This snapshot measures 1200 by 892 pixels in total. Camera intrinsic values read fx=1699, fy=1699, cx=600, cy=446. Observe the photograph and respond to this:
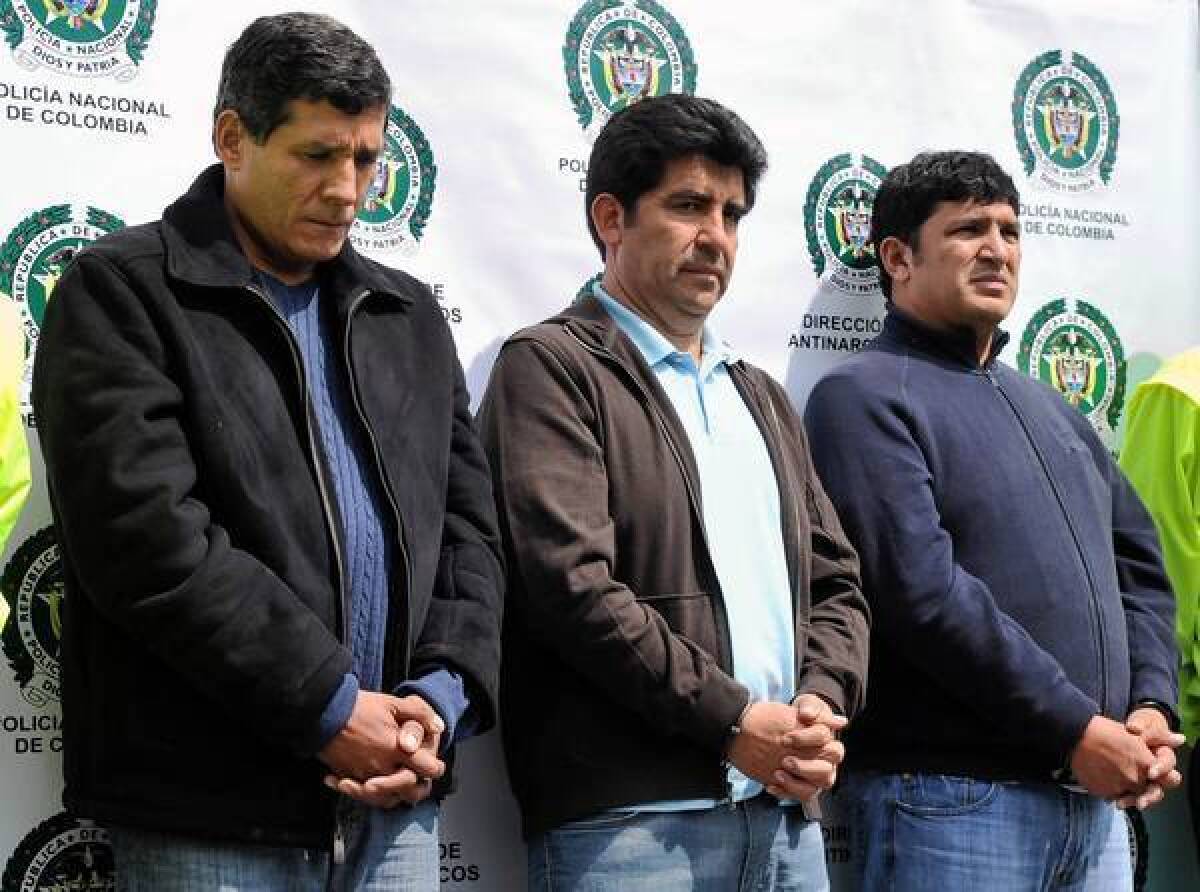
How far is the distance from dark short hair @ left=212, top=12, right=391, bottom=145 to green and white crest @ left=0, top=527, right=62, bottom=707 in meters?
0.75

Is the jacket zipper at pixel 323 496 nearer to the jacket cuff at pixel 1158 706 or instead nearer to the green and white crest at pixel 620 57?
the green and white crest at pixel 620 57

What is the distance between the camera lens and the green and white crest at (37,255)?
2684 millimetres

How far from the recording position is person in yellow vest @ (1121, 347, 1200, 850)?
3508 millimetres

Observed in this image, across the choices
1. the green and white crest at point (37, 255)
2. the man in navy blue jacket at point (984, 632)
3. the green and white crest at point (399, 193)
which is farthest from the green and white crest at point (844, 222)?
the green and white crest at point (37, 255)

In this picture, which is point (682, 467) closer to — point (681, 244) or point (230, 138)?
point (681, 244)

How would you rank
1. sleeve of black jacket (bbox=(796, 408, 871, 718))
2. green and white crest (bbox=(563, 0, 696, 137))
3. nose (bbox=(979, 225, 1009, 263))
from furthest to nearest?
1. nose (bbox=(979, 225, 1009, 263))
2. green and white crest (bbox=(563, 0, 696, 137))
3. sleeve of black jacket (bbox=(796, 408, 871, 718))

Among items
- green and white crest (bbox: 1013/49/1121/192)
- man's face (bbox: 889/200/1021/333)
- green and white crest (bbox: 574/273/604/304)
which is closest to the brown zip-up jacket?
green and white crest (bbox: 574/273/604/304)

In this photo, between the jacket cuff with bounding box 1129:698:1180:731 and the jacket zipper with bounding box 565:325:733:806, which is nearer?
the jacket zipper with bounding box 565:325:733:806

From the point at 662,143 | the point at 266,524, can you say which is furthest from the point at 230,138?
the point at 662,143

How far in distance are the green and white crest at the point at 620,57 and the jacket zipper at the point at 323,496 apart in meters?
1.12

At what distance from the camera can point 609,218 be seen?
3021mm

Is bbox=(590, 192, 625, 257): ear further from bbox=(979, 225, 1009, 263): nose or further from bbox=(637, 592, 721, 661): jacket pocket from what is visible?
bbox=(979, 225, 1009, 263): nose

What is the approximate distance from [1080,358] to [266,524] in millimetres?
2225

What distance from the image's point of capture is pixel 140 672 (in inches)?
86.6
